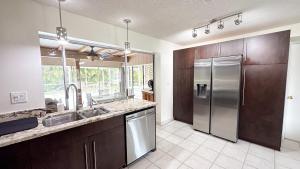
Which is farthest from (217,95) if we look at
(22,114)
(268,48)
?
(22,114)

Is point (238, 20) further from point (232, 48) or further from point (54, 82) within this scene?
point (54, 82)

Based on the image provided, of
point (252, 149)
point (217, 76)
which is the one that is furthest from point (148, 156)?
point (217, 76)

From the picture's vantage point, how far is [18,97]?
5.11 feet

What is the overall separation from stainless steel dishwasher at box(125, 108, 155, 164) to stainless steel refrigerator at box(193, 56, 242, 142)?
1.38 m

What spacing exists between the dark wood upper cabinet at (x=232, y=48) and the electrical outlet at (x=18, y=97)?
3455 millimetres

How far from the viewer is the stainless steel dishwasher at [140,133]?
194cm

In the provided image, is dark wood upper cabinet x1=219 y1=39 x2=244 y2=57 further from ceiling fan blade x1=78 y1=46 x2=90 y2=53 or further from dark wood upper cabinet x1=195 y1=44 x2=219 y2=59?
ceiling fan blade x1=78 y1=46 x2=90 y2=53

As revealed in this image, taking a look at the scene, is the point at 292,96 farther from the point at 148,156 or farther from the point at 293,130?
the point at 148,156

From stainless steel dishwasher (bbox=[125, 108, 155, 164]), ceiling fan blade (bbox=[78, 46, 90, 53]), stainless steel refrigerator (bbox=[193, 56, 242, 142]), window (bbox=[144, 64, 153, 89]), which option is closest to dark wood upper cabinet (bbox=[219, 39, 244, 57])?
stainless steel refrigerator (bbox=[193, 56, 242, 142])

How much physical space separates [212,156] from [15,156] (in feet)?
8.46

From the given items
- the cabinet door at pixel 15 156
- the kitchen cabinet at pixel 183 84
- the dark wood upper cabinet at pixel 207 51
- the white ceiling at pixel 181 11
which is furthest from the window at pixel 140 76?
the cabinet door at pixel 15 156

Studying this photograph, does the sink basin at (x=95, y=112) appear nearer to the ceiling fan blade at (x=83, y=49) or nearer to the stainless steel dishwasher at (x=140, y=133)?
the stainless steel dishwasher at (x=140, y=133)

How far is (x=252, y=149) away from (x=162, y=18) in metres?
2.89

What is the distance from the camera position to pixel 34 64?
5.41 feet
